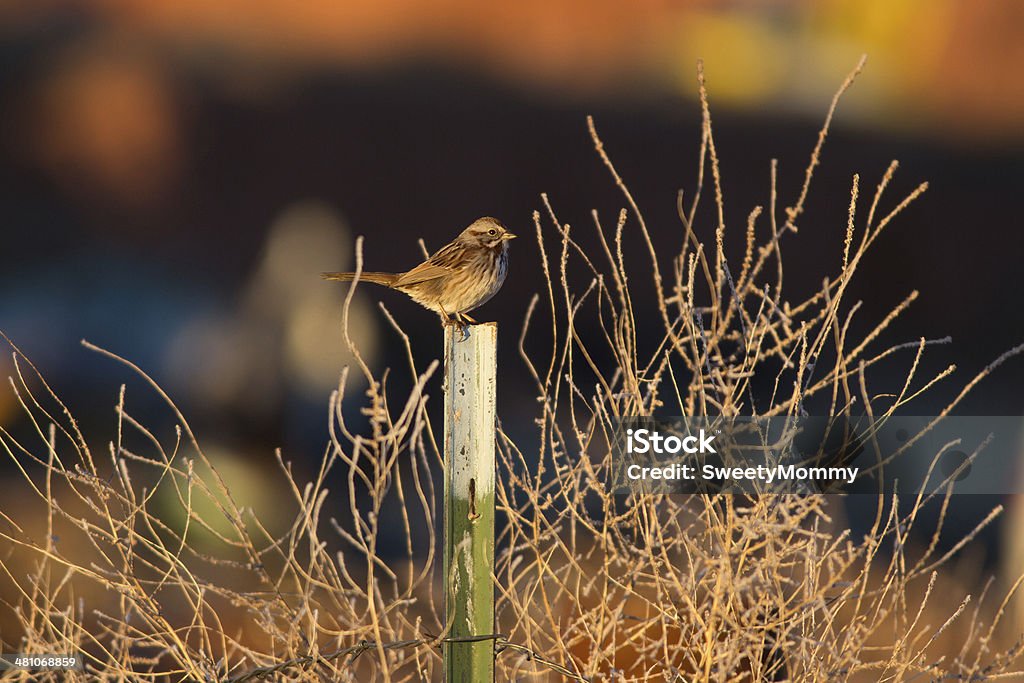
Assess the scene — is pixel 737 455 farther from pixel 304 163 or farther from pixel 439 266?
pixel 304 163

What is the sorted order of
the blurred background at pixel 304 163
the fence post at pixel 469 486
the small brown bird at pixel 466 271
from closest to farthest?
the fence post at pixel 469 486 → the small brown bird at pixel 466 271 → the blurred background at pixel 304 163

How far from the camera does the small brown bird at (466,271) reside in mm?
3254

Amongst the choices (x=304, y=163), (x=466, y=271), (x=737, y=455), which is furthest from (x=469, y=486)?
(x=304, y=163)

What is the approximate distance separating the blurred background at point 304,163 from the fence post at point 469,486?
319 cm

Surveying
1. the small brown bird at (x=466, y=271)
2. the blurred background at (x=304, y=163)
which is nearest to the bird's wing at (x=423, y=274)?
the small brown bird at (x=466, y=271)

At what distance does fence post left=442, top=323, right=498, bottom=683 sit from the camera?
2.31 metres

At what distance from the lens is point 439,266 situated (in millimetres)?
3303

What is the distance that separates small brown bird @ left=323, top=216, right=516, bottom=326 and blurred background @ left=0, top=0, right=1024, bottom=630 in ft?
7.12

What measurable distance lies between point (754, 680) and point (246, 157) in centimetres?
409

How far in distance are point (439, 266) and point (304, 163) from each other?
2.63 m

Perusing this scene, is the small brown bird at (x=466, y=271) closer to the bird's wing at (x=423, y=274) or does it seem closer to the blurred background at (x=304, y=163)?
→ the bird's wing at (x=423, y=274)

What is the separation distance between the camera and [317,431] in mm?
5848

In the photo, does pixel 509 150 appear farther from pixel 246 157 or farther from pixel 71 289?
pixel 71 289

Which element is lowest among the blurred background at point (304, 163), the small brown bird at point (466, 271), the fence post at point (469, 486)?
the fence post at point (469, 486)
